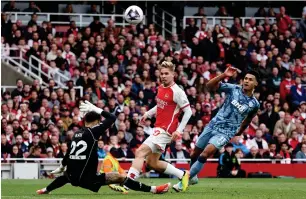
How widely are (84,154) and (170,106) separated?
2.28 m

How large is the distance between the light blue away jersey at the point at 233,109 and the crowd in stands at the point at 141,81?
8.12 meters

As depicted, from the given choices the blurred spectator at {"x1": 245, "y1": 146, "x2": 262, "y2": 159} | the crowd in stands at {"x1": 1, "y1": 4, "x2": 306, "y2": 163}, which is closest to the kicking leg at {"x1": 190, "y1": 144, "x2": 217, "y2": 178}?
the crowd in stands at {"x1": 1, "y1": 4, "x2": 306, "y2": 163}

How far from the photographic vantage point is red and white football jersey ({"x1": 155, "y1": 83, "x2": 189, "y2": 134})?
57.3ft

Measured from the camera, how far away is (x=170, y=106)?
1755 centimetres

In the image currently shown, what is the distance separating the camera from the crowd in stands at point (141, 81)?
1077 inches

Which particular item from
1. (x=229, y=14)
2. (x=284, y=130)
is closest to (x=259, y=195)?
(x=284, y=130)

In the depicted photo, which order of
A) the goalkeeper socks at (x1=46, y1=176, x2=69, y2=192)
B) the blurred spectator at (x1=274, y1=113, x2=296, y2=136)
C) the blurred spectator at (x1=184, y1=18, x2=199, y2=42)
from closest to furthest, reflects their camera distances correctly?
the goalkeeper socks at (x1=46, y1=176, x2=69, y2=192) < the blurred spectator at (x1=274, y1=113, x2=296, y2=136) < the blurred spectator at (x1=184, y1=18, x2=199, y2=42)

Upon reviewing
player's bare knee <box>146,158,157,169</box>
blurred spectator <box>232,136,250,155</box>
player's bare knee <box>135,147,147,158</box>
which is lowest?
blurred spectator <box>232,136,250,155</box>

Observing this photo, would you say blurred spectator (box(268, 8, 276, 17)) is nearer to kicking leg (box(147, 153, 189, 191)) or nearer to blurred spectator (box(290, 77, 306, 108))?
blurred spectator (box(290, 77, 306, 108))

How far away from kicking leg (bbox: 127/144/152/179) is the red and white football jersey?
50cm

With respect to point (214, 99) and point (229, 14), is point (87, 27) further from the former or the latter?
point (229, 14)

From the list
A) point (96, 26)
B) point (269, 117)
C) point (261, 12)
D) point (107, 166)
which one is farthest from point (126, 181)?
point (261, 12)

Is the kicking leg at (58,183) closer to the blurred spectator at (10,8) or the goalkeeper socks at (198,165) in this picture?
the goalkeeper socks at (198,165)

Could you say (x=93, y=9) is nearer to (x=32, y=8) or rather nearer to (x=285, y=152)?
(x=32, y=8)
